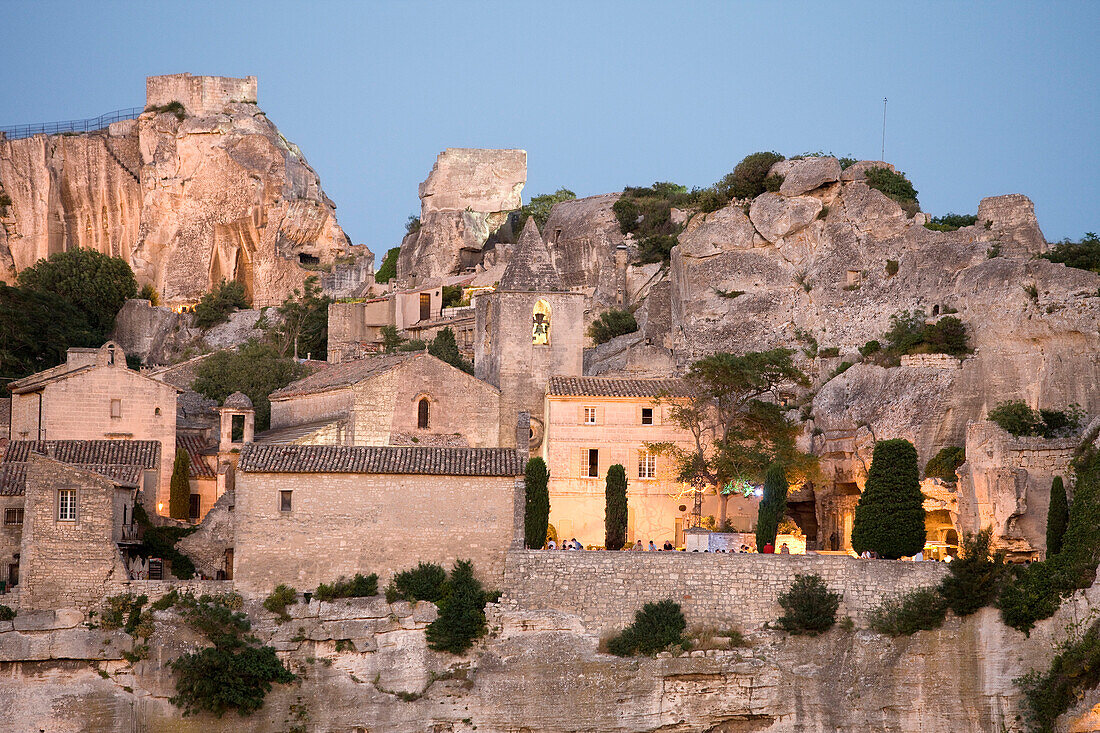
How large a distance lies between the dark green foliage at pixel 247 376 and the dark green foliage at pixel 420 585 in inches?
649

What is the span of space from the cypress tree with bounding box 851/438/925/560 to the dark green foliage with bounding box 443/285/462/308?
36032 mm

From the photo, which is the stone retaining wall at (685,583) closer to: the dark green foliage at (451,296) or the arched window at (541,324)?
the arched window at (541,324)

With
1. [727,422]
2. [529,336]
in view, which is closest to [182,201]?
[529,336]

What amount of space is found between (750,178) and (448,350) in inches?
585

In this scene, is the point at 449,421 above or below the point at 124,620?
above

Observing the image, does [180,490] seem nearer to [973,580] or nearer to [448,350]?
[448,350]

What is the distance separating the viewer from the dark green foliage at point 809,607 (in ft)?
123

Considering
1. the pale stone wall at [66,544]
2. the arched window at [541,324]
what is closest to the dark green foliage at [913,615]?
the arched window at [541,324]

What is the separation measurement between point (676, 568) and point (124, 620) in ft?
49.0

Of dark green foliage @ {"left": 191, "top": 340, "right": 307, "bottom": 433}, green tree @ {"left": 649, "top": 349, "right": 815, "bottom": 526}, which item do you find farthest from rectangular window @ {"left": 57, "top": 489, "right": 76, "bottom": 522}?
green tree @ {"left": 649, "top": 349, "right": 815, "bottom": 526}

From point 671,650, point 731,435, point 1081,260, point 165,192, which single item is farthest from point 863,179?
point 165,192

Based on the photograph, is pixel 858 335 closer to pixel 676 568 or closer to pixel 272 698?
pixel 676 568

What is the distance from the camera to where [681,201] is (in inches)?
3049

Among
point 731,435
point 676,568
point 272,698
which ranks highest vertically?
point 731,435
